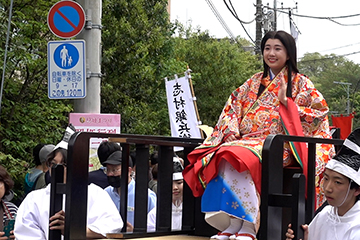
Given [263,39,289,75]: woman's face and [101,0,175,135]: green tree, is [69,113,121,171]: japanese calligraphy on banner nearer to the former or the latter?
[263,39,289,75]: woman's face

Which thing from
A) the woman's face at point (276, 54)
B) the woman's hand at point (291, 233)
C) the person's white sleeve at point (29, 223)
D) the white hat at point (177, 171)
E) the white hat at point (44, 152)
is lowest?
the person's white sleeve at point (29, 223)

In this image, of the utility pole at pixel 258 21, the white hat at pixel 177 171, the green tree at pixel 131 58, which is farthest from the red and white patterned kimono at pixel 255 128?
the utility pole at pixel 258 21

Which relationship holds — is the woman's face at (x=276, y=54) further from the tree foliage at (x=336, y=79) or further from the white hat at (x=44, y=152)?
the tree foliage at (x=336, y=79)

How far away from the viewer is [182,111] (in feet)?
33.4

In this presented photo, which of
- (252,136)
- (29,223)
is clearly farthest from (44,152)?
(252,136)

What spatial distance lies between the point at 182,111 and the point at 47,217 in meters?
6.02

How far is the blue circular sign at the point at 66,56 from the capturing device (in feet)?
23.3

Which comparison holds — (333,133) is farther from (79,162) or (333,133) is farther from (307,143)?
(79,162)

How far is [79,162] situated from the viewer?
4.04 m

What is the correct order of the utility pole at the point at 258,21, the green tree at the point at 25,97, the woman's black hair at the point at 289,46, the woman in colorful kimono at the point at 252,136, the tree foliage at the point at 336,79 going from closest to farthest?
the woman in colorful kimono at the point at 252,136 → the woman's black hair at the point at 289,46 → the green tree at the point at 25,97 → the utility pole at the point at 258,21 → the tree foliage at the point at 336,79

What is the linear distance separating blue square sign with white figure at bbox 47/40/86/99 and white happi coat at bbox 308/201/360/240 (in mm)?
4182

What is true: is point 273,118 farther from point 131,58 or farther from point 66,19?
point 131,58

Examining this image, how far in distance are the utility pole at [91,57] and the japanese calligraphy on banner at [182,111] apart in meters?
2.68

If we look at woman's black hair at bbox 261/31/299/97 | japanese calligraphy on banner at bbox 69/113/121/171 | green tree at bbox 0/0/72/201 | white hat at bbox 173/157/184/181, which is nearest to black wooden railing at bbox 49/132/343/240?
white hat at bbox 173/157/184/181
